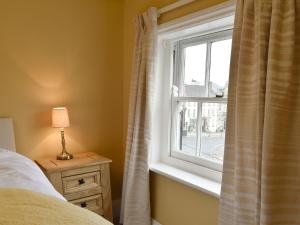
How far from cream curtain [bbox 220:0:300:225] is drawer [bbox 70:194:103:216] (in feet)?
4.40

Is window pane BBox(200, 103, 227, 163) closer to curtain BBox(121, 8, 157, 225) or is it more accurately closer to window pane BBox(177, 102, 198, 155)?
window pane BBox(177, 102, 198, 155)

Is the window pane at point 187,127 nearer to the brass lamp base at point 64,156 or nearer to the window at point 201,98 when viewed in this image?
the window at point 201,98

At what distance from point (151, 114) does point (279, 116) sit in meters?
1.14

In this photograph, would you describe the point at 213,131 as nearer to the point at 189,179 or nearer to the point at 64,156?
the point at 189,179

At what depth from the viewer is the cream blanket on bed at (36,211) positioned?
0.74m

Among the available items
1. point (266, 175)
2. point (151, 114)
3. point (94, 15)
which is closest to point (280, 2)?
point (266, 175)

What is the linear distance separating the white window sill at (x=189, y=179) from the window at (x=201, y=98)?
4.8 inches

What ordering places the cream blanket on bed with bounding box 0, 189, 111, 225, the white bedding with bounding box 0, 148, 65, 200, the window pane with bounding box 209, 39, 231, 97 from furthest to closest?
the window pane with bounding box 209, 39, 231, 97, the white bedding with bounding box 0, 148, 65, 200, the cream blanket on bed with bounding box 0, 189, 111, 225

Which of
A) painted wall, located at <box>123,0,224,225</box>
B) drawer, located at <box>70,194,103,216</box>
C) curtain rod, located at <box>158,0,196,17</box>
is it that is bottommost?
drawer, located at <box>70,194,103,216</box>

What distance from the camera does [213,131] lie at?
2.01 meters

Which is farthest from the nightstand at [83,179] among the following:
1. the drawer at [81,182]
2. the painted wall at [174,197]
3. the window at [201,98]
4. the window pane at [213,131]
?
the window pane at [213,131]

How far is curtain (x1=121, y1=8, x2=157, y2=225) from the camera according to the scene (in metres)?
2.16

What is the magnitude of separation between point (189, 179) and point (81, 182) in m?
0.97

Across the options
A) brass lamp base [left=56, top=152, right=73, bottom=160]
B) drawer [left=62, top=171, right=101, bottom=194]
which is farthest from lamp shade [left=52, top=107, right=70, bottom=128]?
drawer [left=62, top=171, right=101, bottom=194]
